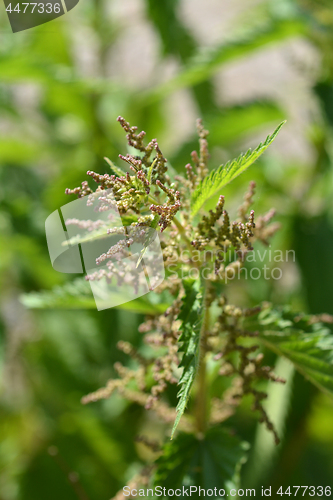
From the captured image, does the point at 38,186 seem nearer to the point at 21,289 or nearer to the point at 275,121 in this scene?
the point at 21,289

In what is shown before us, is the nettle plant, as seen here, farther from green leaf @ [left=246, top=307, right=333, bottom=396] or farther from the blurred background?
the blurred background

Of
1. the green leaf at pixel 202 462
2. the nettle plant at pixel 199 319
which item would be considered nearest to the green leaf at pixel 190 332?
the nettle plant at pixel 199 319

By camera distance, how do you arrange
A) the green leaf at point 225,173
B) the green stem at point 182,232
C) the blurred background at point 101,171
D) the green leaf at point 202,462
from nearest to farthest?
the green leaf at point 225,173
the green stem at point 182,232
the green leaf at point 202,462
the blurred background at point 101,171

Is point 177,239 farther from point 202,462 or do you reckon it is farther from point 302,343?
point 202,462

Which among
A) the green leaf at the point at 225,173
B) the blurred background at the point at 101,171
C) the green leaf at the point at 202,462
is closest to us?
the green leaf at the point at 225,173

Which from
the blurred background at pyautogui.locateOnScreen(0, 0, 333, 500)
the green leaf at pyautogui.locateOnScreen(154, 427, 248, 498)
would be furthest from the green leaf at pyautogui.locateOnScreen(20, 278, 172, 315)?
the blurred background at pyautogui.locateOnScreen(0, 0, 333, 500)

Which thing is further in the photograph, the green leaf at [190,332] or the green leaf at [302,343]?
the green leaf at [302,343]

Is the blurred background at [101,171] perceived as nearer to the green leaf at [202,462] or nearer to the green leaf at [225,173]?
the green leaf at [202,462]
